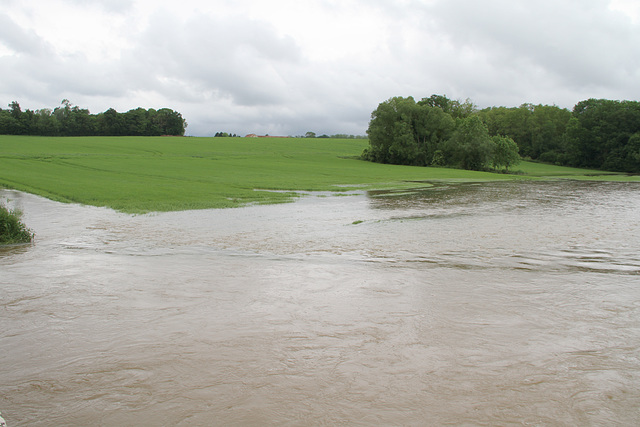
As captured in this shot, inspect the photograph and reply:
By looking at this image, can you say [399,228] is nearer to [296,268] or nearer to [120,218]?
[296,268]

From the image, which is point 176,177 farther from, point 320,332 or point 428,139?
point 428,139

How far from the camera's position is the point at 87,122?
12950cm

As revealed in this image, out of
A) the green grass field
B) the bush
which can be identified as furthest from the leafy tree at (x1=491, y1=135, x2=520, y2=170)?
the bush

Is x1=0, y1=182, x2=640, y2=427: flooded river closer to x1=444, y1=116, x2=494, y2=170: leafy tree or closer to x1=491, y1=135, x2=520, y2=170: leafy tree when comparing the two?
x1=444, y1=116, x2=494, y2=170: leafy tree

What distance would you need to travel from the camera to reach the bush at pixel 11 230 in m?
13.4

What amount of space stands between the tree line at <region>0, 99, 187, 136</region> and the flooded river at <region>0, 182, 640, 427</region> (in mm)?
121506

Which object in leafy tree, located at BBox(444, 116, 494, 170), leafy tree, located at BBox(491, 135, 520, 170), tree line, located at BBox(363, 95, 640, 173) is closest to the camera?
leafy tree, located at BBox(444, 116, 494, 170)

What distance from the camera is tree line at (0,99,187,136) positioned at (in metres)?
115

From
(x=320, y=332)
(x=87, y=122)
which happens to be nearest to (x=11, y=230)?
(x=320, y=332)

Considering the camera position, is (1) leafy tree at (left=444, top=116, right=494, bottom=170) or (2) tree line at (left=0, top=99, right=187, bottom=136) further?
(2) tree line at (left=0, top=99, right=187, bottom=136)

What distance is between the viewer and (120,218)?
1912cm

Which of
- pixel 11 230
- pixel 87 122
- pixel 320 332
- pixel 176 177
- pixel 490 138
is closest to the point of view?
pixel 320 332

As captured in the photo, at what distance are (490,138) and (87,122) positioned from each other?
10832 centimetres

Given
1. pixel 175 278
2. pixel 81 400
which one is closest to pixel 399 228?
pixel 175 278
